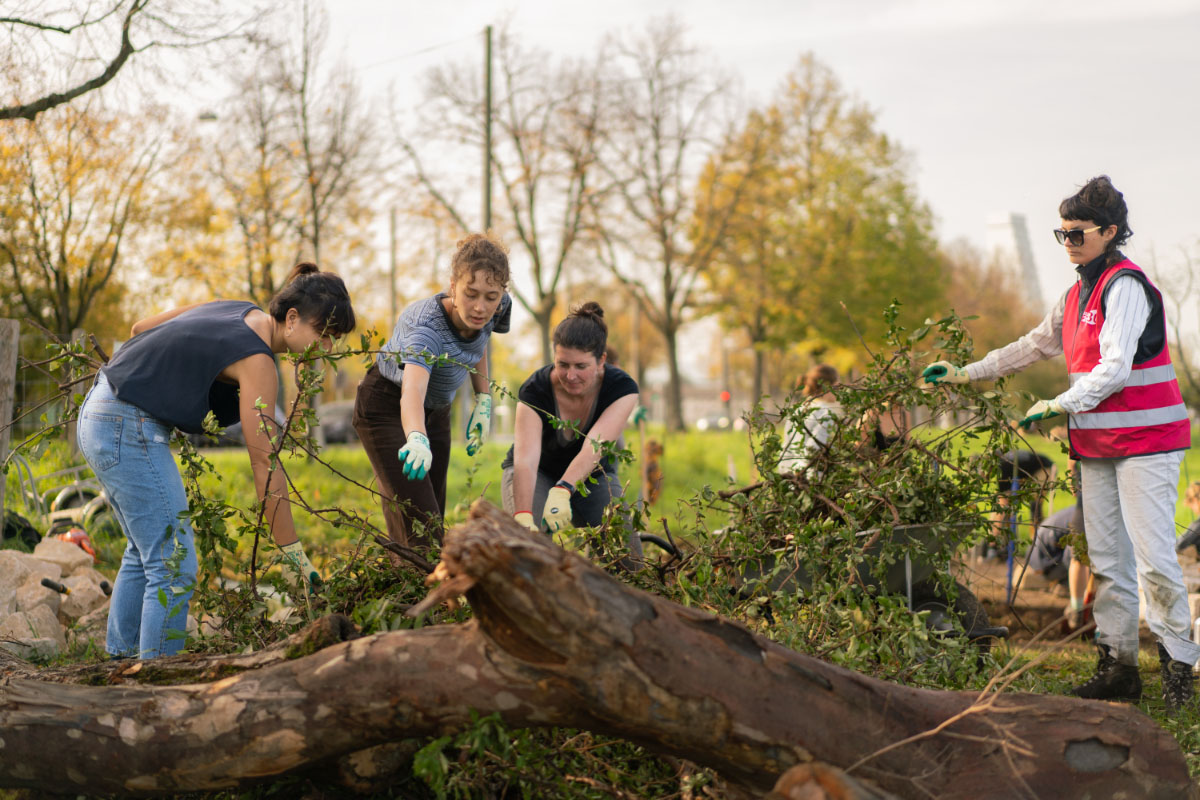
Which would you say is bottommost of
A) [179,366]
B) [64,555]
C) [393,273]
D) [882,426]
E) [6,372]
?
[64,555]

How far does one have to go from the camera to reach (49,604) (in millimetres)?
4543

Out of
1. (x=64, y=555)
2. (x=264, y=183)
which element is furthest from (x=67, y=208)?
(x=64, y=555)

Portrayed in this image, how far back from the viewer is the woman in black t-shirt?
3.94 meters

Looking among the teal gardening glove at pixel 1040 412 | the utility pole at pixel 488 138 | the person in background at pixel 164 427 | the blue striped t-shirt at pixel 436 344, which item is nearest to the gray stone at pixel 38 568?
the person in background at pixel 164 427

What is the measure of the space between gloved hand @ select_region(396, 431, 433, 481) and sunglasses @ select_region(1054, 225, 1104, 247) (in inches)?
107

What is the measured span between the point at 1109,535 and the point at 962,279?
32.9m

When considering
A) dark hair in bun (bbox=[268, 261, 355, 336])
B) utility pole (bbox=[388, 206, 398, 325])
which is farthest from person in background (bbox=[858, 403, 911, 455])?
utility pole (bbox=[388, 206, 398, 325])

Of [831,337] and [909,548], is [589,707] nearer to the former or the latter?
[909,548]

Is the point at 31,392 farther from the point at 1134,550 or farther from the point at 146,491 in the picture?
the point at 1134,550

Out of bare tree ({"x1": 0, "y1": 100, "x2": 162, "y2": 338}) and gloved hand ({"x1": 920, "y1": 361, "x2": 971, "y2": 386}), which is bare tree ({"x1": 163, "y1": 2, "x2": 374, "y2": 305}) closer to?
bare tree ({"x1": 0, "y1": 100, "x2": 162, "y2": 338})

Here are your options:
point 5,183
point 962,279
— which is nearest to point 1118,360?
point 5,183

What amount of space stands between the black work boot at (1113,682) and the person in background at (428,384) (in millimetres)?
2700

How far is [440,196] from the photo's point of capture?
69.9 feet

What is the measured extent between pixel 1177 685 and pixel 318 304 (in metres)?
3.50
